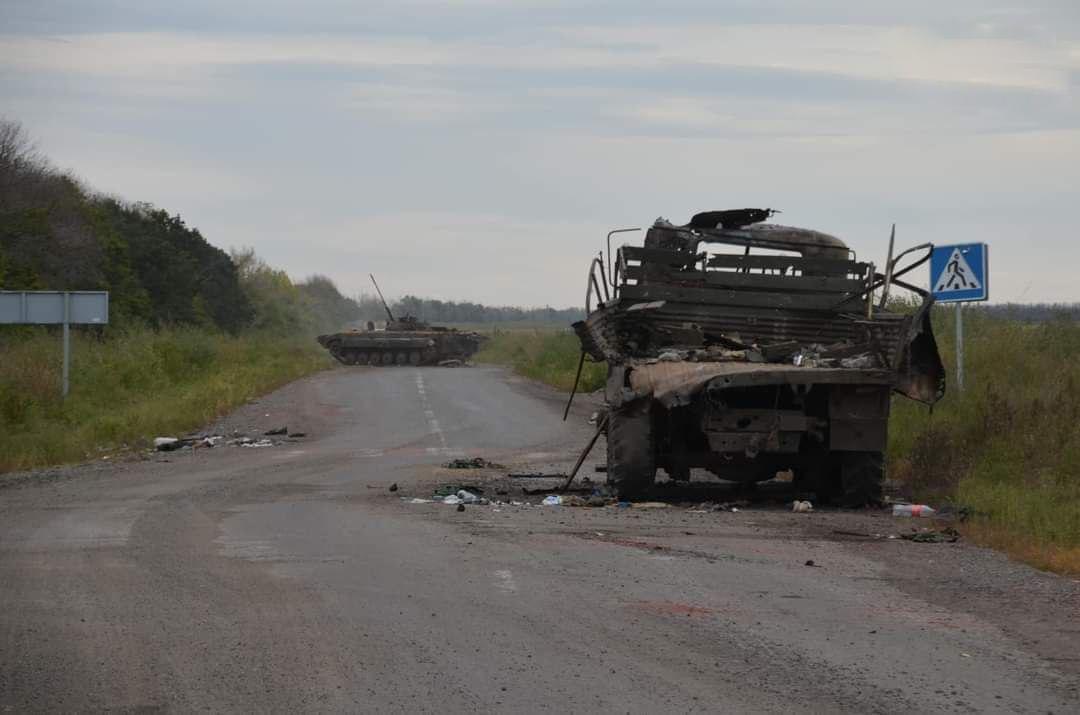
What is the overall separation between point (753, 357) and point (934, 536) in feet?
9.23

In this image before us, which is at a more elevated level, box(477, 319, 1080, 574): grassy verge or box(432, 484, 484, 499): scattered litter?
box(477, 319, 1080, 574): grassy verge

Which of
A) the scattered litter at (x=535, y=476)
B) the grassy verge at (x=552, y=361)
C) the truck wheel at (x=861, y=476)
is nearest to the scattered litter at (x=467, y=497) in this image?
the scattered litter at (x=535, y=476)

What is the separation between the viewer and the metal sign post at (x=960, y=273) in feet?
53.9

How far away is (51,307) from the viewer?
81.6 ft

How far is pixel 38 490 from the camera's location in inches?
587

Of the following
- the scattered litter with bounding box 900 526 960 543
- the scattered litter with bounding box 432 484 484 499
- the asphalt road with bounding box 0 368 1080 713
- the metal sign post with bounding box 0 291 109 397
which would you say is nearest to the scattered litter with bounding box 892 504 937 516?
the asphalt road with bounding box 0 368 1080 713

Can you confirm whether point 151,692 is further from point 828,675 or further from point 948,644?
point 948,644

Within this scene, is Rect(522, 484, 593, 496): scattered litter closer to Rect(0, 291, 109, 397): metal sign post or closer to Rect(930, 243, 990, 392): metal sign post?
Rect(930, 243, 990, 392): metal sign post

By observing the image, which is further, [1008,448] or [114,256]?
[114,256]

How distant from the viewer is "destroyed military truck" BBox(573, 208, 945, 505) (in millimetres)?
11938

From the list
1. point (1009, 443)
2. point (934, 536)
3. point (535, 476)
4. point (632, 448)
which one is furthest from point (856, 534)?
point (535, 476)

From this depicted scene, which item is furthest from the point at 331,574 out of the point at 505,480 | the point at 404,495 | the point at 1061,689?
the point at 505,480

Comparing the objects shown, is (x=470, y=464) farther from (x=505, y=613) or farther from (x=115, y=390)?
(x=115, y=390)

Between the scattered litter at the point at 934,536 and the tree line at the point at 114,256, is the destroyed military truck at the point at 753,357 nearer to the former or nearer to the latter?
the scattered litter at the point at 934,536
